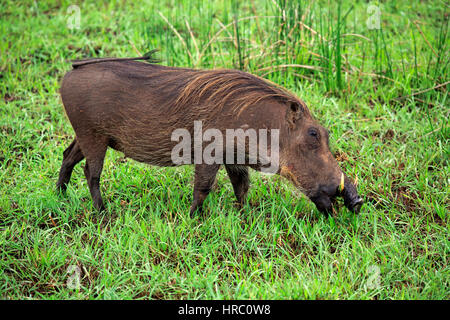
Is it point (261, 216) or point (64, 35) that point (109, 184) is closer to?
point (261, 216)

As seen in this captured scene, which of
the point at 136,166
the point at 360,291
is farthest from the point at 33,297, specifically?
the point at 360,291

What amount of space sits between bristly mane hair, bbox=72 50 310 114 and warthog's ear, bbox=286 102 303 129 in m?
0.02

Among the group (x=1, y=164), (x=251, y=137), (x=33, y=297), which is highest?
(x=251, y=137)

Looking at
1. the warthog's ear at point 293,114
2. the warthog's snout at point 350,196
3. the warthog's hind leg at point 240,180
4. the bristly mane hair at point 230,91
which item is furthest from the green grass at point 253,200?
the bristly mane hair at point 230,91

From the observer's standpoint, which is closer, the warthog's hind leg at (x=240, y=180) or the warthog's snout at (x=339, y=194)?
the warthog's snout at (x=339, y=194)

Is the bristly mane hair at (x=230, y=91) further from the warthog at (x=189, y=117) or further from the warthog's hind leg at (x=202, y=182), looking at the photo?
the warthog's hind leg at (x=202, y=182)

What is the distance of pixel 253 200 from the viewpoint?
3686 mm

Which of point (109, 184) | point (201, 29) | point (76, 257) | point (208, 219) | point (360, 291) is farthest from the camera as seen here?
point (201, 29)

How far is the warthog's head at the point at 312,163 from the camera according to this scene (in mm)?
3121

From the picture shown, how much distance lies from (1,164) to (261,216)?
231 cm

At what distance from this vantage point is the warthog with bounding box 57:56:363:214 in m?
3.15

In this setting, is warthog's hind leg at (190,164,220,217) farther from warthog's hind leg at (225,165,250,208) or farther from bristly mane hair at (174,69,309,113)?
bristly mane hair at (174,69,309,113)

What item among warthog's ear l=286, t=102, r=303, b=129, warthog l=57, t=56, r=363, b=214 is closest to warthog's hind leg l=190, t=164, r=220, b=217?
warthog l=57, t=56, r=363, b=214

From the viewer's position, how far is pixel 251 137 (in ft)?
10.3
